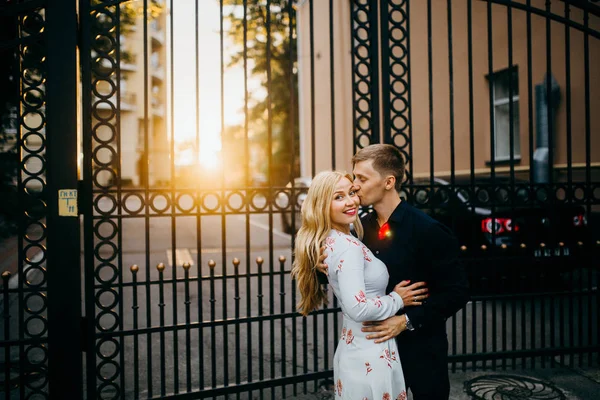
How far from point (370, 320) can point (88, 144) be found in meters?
2.47

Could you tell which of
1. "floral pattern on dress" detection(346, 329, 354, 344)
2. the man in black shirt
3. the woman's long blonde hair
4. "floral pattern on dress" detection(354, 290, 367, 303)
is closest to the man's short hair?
the man in black shirt

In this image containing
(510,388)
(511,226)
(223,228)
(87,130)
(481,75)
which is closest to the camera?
(87,130)

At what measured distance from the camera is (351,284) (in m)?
2.26

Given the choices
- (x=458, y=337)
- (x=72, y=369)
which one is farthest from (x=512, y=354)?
(x=72, y=369)

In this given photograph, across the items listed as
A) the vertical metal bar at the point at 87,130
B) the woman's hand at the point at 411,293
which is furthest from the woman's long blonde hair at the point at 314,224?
the vertical metal bar at the point at 87,130

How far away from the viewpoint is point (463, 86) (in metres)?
11.2

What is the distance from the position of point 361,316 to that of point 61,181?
7.95 ft

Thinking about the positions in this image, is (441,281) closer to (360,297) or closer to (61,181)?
(360,297)

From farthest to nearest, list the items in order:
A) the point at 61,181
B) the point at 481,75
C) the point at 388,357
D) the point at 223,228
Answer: the point at 481,75 < the point at 223,228 < the point at 61,181 < the point at 388,357

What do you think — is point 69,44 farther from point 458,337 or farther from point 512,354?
point 458,337

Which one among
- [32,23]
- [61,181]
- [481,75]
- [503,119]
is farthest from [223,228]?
[481,75]

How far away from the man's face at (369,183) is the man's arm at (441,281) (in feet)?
1.17

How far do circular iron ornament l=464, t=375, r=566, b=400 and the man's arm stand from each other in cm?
204

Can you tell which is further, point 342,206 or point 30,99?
point 30,99
